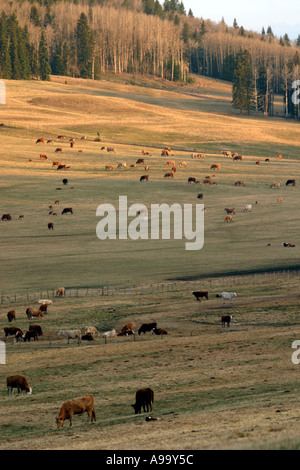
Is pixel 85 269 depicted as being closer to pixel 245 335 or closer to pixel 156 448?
pixel 245 335

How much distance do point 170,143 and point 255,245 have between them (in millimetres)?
61067

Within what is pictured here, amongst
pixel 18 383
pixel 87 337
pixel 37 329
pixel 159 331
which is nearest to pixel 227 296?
pixel 159 331

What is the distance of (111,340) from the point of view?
115ft

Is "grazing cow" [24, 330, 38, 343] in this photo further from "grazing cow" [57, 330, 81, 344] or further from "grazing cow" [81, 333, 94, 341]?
"grazing cow" [81, 333, 94, 341]

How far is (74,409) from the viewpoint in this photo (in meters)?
21.5

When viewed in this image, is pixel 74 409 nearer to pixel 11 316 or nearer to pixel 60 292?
pixel 11 316

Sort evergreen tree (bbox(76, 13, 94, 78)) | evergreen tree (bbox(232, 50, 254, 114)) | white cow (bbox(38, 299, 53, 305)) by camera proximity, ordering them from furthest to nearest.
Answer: evergreen tree (bbox(76, 13, 94, 78)) → evergreen tree (bbox(232, 50, 254, 114)) → white cow (bbox(38, 299, 53, 305))

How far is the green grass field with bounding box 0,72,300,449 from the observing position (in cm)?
2052

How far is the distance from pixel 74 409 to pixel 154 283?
27219 millimetres

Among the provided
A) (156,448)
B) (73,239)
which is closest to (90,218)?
(73,239)

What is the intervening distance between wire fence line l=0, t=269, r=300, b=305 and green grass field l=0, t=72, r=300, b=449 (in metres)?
0.46

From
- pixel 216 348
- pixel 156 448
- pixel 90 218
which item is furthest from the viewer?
pixel 90 218

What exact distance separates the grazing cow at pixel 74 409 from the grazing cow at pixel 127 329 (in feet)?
46.0

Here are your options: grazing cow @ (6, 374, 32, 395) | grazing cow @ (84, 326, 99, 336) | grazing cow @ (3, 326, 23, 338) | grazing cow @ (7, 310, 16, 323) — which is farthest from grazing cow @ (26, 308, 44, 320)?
grazing cow @ (6, 374, 32, 395)
